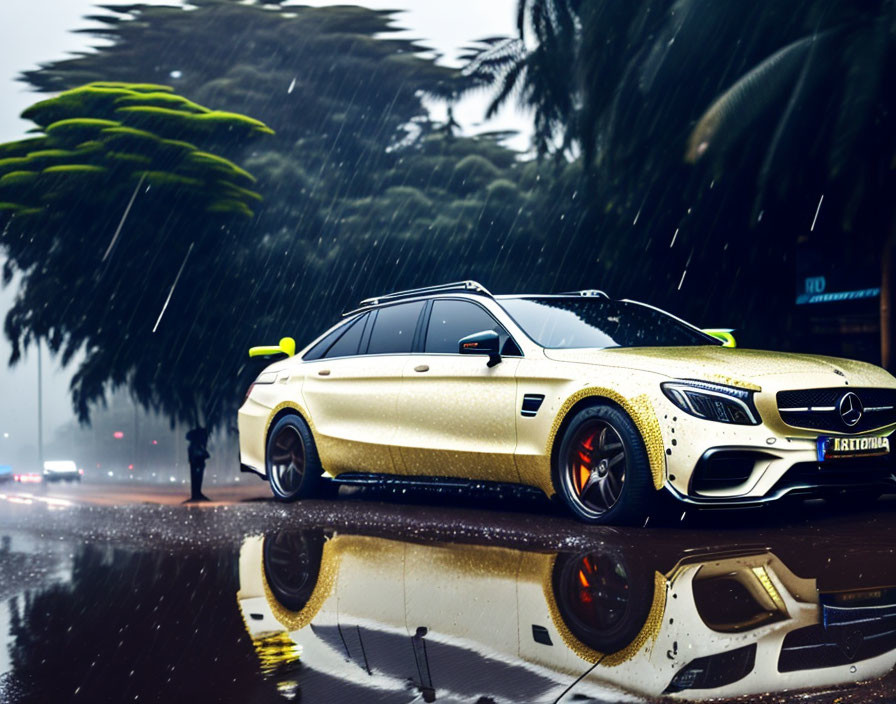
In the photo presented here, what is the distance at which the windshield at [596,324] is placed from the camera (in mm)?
7426

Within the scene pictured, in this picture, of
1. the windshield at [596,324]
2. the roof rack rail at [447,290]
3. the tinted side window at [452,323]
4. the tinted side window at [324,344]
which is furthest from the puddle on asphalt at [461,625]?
the tinted side window at [324,344]

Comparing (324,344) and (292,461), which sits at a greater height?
(324,344)

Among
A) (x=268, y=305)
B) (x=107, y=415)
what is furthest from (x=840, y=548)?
(x=107, y=415)

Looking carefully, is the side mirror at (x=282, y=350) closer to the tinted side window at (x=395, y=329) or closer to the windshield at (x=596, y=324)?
the tinted side window at (x=395, y=329)

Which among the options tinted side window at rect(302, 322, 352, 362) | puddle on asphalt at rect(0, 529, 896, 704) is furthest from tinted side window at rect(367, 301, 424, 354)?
puddle on asphalt at rect(0, 529, 896, 704)

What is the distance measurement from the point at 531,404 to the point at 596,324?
96 cm

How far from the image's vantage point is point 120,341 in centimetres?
2430

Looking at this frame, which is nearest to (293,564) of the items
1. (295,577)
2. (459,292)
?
(295,577)

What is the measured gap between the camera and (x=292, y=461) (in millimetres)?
9195

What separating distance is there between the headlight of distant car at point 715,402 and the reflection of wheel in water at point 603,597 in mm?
994

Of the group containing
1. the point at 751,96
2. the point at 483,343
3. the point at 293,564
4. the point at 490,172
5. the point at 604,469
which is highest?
the point at 490,172

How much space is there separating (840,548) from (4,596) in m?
4.05

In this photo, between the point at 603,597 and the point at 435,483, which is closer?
the point at 603,597

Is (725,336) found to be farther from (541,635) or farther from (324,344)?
(541,635)
